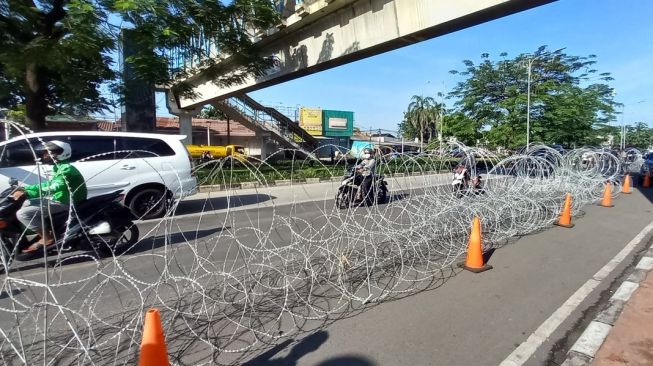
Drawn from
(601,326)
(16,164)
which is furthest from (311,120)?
(601,326)

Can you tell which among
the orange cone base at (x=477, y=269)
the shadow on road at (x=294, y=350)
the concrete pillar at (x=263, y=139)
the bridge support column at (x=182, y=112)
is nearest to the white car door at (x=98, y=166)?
the shadow on road at (x=294, y=350)

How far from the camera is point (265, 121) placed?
33406 millimetres

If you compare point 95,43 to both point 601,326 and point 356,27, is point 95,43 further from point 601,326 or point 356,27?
point 601,326

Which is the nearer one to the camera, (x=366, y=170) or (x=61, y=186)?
(x=61, y=186)

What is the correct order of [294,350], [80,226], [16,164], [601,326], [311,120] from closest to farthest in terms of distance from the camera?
[294,350] → [601,326] → [80,226] → [16,164] → [311,120]

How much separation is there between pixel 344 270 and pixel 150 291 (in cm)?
233

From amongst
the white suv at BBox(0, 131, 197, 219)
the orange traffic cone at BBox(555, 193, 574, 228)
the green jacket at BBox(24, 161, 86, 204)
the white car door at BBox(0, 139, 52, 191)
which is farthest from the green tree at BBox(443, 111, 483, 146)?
the green jacket at BBox(24, 161, 86, 204)

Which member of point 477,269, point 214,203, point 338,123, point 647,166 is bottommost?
point 477,269

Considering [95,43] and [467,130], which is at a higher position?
[95,43]

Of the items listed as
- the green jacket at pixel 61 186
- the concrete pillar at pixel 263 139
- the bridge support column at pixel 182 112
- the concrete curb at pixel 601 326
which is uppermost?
the bridge support column at pixel 182 112

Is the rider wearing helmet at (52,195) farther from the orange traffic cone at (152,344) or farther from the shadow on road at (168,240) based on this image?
the orange traffic cone at (152,344)

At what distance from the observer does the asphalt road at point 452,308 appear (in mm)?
3445

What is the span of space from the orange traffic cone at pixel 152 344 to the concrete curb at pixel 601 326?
3.19 metres

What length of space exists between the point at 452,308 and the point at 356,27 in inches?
477
